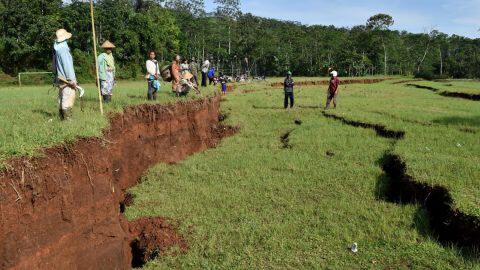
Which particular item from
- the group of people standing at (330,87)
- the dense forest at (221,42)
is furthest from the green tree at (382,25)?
the group of people standing at (330,87)

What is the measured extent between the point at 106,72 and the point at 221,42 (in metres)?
48.1

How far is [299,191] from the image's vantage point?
29.3ft

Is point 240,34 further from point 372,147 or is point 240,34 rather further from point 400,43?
point 372,147

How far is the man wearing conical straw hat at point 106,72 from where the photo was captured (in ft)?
36.9

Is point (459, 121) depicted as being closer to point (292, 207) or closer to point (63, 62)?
point (292, 207)

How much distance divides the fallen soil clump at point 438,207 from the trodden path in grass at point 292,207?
0.20 meters

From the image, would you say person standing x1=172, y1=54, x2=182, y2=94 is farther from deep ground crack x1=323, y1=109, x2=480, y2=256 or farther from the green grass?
deep ground crack x1=323, y1=109, x2=480, y2=256

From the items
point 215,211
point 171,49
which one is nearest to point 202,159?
point 215,211

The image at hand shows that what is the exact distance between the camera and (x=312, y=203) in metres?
8.30

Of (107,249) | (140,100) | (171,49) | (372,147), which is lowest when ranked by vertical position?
(107,249)

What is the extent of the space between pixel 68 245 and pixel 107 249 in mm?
850

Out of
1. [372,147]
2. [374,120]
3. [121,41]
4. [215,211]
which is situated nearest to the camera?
[215,211]

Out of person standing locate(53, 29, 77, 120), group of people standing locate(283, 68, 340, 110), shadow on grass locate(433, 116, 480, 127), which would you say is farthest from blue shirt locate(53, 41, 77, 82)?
shadow on grass locate(433, 116, 480, 127)

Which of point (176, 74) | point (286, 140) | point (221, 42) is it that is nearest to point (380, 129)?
point (286, 140)
